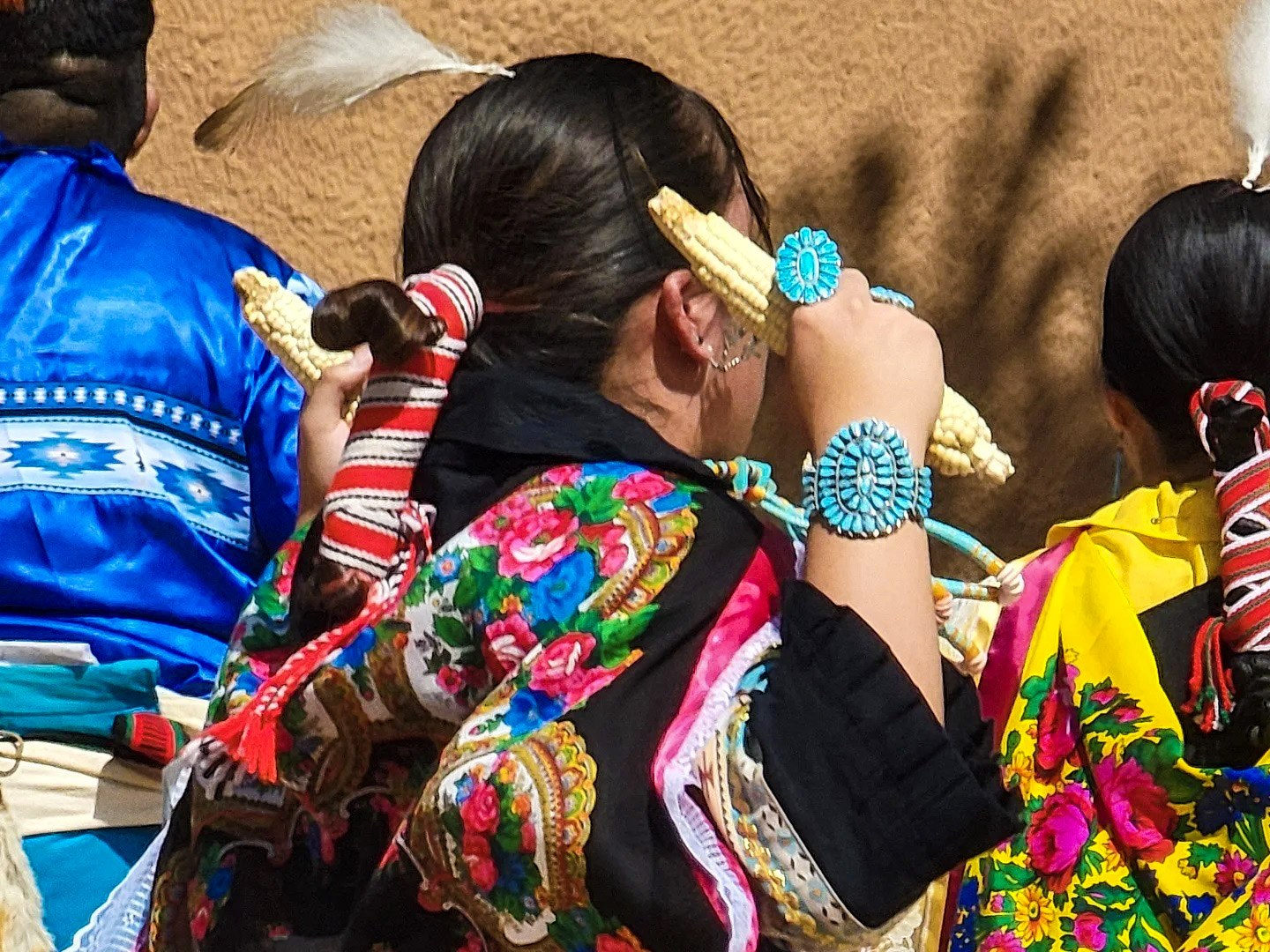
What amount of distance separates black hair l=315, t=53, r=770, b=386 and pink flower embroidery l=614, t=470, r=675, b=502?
0.17m

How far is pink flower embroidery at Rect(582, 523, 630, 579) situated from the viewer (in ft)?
5.62

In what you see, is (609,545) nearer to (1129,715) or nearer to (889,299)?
(889,299)

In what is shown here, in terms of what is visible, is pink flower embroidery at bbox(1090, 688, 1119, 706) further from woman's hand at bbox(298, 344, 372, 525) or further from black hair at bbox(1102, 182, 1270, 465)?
woman's hand at bbox(298, 344, 372, 525)

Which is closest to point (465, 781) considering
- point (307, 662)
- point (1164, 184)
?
point (307, 662)

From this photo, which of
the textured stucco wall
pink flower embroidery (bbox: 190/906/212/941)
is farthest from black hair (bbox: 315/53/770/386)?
the textured stucco wall

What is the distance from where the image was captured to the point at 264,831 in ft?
6.32

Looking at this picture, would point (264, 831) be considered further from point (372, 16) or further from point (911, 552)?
point (372, 16)

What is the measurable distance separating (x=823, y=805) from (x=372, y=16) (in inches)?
41.7

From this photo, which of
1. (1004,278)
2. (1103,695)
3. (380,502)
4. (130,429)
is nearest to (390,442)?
(380,502)

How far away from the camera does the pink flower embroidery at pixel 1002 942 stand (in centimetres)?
276

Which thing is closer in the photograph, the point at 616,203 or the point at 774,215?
the point at 616,203

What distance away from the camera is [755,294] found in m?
1.86

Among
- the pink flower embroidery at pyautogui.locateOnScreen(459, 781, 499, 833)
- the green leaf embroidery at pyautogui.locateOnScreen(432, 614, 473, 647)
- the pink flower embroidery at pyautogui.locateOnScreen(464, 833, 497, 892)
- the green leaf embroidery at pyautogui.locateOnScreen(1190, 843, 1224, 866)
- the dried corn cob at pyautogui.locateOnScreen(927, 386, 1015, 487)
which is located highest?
the dried corn cob at pyautogui.locateOnScreen(927, 386, 1015, 487)

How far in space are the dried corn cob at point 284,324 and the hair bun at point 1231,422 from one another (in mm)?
1181
